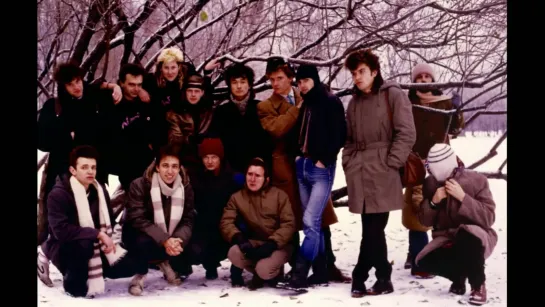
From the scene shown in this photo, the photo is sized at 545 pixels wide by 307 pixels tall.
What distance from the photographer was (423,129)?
14.1 feet

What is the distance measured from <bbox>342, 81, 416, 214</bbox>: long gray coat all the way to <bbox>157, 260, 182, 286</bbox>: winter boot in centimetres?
140

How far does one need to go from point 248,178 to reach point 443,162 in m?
1.32

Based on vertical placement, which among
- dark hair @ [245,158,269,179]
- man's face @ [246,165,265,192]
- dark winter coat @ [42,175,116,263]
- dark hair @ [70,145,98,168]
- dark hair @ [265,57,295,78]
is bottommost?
dark winter coat @ [42,175,116,263]

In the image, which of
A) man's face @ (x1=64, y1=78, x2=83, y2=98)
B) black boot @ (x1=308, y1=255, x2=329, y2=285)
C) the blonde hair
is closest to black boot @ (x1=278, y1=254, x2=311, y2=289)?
black boot @ (x1=308, y1=255, x2=329, y2=285)

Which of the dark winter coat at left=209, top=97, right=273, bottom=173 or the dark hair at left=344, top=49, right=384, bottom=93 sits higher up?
the dark hair at left=344, top=49, right=384, bottom=93

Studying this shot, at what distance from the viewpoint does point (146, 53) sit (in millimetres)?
5430

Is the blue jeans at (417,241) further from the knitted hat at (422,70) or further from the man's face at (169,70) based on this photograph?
the man's face at (169,70)

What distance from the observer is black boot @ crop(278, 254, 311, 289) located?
411cm

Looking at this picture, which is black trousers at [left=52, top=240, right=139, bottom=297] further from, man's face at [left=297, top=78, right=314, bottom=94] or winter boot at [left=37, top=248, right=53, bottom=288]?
man's face at [left=297, top=78, right=314, bottom=94]

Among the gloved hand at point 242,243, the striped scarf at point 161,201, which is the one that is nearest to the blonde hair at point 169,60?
the striped scarf at point 161,201

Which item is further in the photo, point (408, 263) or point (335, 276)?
point (408, 263)

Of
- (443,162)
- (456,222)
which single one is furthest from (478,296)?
(443,162)

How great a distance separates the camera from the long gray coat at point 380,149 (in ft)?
12.5

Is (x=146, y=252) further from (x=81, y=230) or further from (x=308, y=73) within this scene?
(x=308, y=73)
